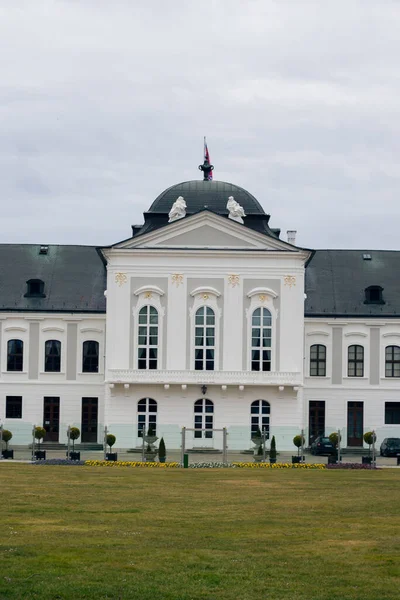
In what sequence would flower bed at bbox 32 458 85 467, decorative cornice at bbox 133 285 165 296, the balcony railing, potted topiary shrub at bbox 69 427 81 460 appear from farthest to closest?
decorative cornice at bbox 133 285 165 296
the balcony railing
potted topiary shrub at bbox 69 427 81 460
flower bed at bbox 32 458 85 467

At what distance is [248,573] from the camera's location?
54.8 feet

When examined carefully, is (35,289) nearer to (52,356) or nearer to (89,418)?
(52,356)

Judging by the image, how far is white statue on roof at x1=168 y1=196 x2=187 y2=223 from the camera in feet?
179

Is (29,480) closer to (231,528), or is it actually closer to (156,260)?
→ (231,528)

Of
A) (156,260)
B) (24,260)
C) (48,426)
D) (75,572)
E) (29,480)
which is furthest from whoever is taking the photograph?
(24,260)

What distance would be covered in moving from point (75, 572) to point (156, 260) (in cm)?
3815

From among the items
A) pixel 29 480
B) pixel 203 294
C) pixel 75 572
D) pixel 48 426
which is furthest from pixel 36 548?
pixel 48 426

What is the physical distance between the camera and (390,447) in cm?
5303

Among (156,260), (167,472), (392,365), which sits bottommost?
(167,472)

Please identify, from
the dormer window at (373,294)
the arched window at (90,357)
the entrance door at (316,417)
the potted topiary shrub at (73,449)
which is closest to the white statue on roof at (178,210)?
the arched window at (90,357)

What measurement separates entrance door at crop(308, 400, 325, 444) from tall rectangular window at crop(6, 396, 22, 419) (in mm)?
14178

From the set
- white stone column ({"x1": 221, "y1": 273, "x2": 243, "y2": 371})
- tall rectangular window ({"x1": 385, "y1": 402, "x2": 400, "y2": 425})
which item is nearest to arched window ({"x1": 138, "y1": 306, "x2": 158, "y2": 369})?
white stone column ({"x1": 221, "y1": 273, "x2": 243, "y2": 371})

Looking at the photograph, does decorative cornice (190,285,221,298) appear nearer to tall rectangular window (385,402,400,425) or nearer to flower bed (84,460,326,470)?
tall rectangular window (385,402,400,425)

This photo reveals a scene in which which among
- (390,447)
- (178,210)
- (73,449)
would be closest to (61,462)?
(73,449)
